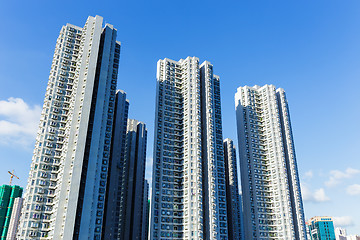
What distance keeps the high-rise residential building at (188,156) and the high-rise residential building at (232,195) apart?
37946mm

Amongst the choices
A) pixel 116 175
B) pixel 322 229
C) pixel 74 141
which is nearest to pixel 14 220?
pixel 116 175

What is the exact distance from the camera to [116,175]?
97562 millimetres

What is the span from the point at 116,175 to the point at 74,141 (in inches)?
1431

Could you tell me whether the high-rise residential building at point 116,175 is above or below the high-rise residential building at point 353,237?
above

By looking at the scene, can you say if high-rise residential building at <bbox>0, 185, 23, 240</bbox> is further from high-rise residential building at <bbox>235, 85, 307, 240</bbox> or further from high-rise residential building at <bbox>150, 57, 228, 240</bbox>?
high-rise residential building at <bbox>235, 85, 307, 240</bbox>

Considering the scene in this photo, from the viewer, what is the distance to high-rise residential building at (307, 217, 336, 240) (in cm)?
16950

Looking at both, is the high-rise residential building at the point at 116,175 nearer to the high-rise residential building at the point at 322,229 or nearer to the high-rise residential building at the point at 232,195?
the high-rise residential building at the point at 232,195

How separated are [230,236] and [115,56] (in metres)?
80.5

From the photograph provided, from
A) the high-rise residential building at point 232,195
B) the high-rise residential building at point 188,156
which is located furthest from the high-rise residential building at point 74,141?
the high-rise residential building at point 232,195

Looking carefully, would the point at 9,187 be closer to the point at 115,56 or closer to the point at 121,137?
the point at 121,137

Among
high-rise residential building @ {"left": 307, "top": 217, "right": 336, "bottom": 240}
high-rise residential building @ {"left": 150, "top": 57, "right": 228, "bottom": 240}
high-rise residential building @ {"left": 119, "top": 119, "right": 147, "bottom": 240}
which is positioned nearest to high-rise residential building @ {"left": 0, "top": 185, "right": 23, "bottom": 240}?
high-rise residential building @ {"left": 119, "top": 119, "right": 147, "bottom": 240}

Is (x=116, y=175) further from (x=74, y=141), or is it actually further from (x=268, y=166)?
(x=268, y=166)

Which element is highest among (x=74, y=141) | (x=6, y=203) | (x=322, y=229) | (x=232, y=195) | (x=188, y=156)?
(x=188, y=156)

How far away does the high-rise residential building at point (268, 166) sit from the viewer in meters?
91.8
